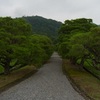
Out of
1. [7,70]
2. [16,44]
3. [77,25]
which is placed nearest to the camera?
[16,44]

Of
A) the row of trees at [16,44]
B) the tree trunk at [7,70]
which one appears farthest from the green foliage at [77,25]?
the tree trunk at [7,70]

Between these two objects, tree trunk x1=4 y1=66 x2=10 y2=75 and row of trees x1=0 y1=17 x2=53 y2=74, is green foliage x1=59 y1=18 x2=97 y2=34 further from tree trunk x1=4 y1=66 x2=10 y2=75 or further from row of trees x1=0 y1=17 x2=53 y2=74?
tree trunk x1=4 y1=66 x2=10 y2=75

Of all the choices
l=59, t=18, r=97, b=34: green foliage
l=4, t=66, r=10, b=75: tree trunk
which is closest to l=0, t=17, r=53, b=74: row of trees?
l=4, t=66, r=10, b=75: tree trunk

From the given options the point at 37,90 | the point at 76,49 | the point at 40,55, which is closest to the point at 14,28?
the point at 40,55

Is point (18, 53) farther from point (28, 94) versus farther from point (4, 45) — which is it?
point (28, 94)

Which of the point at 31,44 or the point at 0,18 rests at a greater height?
the point at 0,18

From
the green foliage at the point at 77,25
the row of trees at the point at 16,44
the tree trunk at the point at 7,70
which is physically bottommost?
the tree trunk at the point at 7,70

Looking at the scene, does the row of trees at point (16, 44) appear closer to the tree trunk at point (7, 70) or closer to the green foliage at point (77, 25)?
the tree trunk at point (7, 70)

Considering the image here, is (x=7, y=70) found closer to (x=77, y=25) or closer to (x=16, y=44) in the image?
(x=16, y=44)

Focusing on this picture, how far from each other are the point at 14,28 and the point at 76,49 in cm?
834

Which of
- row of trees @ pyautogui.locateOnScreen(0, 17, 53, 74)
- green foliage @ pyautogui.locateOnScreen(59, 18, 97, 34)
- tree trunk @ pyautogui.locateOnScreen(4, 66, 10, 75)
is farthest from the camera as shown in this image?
green foliage @ pyautogui.locateOnScreen(59, 18, 97, 34)

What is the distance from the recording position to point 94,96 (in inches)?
747

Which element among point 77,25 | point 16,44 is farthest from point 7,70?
point 77,25

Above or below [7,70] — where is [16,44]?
above
